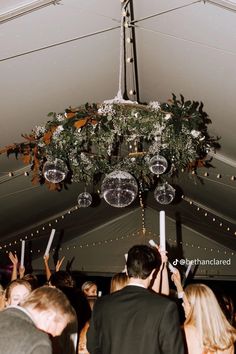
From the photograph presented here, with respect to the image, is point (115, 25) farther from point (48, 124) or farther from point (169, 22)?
point (48, 124)

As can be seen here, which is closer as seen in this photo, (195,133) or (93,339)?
(93,339)

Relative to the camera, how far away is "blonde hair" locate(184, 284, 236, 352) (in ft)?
7.29

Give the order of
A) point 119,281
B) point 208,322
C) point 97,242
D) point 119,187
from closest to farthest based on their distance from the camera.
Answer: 1. point 208,322
2. point 119,281
3. point 119,187
4. point 97,242

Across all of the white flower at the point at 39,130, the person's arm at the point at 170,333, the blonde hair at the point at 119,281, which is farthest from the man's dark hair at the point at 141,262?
the white flower at the point at 39,130

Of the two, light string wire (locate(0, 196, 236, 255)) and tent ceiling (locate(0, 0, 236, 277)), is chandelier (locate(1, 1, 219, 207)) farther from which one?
light string wire (locate(0, 196, 236, 255))

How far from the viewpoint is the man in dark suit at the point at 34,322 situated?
1.52 metres

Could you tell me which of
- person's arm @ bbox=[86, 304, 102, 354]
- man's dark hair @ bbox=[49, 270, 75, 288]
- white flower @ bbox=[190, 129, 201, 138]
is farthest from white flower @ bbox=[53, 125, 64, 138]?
person's arm @ bbox=[86, 304, 102, 354]

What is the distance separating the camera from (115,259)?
1140 cm

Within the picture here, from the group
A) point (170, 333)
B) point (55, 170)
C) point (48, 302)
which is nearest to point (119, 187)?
point (55, 170)

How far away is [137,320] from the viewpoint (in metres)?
2.15

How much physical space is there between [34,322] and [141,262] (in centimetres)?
75

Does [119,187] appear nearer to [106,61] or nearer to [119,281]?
[119,281]

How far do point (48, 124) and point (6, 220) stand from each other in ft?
15.4

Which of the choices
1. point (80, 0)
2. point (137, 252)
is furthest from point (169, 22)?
point (137, 252)
